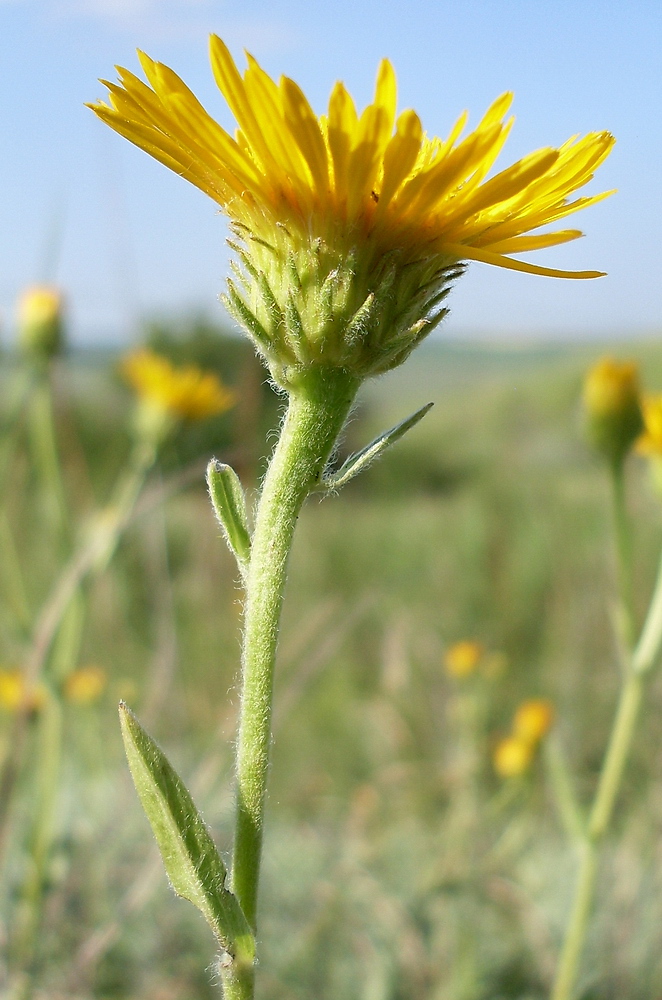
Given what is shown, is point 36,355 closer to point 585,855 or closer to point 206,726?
point 585,855

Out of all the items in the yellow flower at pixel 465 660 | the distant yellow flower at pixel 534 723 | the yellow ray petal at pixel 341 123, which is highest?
the yellow ray petal at pixel 341 123

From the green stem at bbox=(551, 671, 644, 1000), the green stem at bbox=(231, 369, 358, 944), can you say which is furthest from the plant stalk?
the green stem at bbox=(551, 671, 644, 1000)

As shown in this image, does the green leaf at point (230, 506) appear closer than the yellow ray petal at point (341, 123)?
No

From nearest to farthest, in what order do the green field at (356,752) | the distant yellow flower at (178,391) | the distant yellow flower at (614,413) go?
the distant yellow flower at (614,413)
the green field at (356,752)
the distant yellow flower at (178,391)

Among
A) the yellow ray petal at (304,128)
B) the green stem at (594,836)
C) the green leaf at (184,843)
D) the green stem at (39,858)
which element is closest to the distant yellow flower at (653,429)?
the green stem at (594,836)

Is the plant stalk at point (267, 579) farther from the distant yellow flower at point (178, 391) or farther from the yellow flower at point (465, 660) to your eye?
the yellow flower at point (465, 660)

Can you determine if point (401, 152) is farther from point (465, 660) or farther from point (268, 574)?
point (465, 660)
